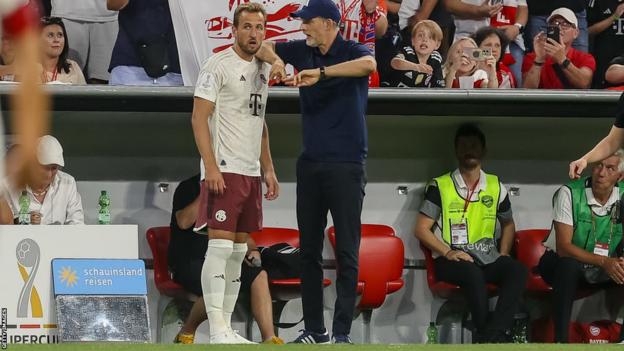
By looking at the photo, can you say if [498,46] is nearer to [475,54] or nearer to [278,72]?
[475,54]

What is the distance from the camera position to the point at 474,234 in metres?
10.4

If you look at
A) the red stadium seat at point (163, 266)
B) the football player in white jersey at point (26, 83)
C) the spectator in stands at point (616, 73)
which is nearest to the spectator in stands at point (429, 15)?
the spectator in stands at point (616, 73)

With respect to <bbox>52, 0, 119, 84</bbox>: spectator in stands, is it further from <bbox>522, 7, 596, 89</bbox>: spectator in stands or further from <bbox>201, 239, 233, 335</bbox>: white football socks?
<bbox>522, 7, 596, 89</bbox>: spectator in stands

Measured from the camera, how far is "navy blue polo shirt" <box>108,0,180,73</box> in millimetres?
9586

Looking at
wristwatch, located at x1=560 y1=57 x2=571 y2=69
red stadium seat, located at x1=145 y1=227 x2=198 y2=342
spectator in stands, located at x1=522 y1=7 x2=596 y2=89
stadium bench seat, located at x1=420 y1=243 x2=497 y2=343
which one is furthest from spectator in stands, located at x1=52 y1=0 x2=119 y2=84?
wristwatch, located at x1=560 y1=57 x2=571 y2=69

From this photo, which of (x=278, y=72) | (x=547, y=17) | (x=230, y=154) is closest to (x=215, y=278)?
(x=230, y=154)

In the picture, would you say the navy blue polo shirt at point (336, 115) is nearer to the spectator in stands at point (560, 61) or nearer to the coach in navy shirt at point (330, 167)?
the coach in navy shirt at point (330, 167)

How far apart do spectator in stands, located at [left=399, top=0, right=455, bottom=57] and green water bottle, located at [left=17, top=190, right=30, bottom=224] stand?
331 centimetres

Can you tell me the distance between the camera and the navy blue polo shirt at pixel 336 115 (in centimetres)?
815

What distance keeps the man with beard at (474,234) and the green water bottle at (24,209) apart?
3.14 metres

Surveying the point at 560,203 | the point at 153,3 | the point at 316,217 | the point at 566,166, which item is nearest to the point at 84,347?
the point at 316,217

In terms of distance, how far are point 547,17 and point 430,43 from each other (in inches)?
59.0

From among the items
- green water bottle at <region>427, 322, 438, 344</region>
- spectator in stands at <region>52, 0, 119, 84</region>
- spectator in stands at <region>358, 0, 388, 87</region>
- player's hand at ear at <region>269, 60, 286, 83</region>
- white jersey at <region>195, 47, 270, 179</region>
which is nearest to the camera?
player's hand at ear at <region>269, 60, 286, 83</region>

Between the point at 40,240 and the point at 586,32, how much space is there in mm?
4945
